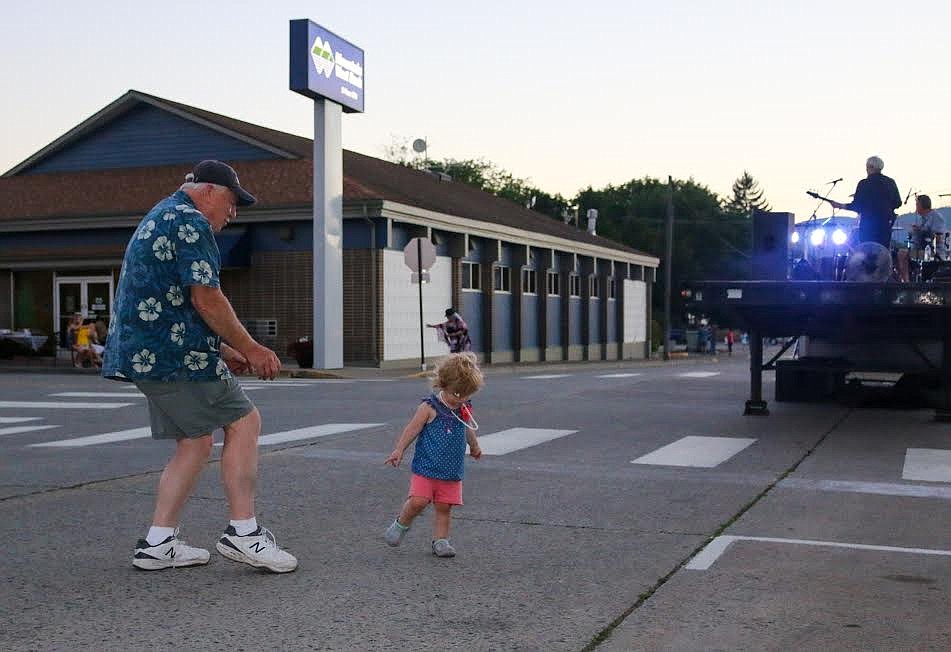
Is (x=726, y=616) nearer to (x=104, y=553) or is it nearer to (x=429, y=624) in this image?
(x=429, y=624)

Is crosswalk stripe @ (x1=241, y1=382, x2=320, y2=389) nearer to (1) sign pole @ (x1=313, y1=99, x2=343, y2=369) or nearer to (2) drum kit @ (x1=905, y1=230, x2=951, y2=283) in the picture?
(1) sign pole @ (x1=313, y1=99, x2=343, y2=369)

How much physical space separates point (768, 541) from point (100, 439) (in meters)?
7.46

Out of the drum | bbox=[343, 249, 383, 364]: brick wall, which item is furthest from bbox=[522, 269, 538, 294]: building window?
the drum

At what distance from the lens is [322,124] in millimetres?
28641

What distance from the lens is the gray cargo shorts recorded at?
561 cm

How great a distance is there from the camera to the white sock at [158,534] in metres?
5.70

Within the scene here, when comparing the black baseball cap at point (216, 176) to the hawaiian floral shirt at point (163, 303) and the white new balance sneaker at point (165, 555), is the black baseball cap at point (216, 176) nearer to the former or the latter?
the hawaiian floral shirt at point (163, 303)

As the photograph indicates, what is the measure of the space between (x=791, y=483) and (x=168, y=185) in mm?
28864

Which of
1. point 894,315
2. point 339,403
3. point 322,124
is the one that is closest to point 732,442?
point 894,315

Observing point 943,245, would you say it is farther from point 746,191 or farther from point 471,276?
point 746,191

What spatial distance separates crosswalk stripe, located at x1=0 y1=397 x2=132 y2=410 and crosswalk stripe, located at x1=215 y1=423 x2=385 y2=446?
4181 millimetres

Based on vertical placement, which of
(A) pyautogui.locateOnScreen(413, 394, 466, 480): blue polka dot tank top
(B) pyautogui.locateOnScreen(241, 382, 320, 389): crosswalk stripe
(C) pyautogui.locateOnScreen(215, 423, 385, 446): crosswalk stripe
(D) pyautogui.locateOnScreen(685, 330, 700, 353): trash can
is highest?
(A) pyautogui.locateOnScreen(413, 394, 466, 480): blue polka dot tank top

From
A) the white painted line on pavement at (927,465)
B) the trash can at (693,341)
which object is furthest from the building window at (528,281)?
the trash can at (693,341)

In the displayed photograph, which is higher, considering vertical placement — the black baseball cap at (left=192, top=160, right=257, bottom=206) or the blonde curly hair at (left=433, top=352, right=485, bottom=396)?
the black baseball cap at (left=192, top=160, right=257, bottom=206)
